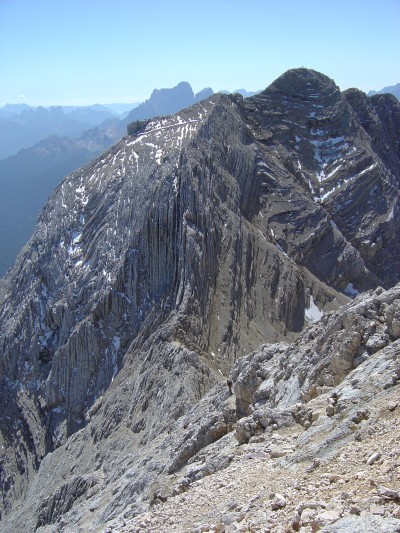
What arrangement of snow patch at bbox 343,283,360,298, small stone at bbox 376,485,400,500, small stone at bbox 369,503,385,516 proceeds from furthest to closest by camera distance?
snow patch at bbox 343,283,360,298
small stone at bbox 376,485,400,500
small stone at bbox 369,503,385,516

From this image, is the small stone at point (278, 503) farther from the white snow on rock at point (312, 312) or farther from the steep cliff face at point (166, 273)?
the white snow on rock at point (312, 312)

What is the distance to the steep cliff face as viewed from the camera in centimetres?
4709

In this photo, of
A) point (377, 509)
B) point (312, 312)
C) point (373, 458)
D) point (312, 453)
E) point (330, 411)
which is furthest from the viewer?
point (312, 312)

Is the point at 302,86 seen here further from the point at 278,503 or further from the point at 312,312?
the point at 278,503

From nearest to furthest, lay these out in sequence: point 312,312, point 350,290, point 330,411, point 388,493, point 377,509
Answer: point 377,509 → point 388,493 → point 330,411 → point 312,312 → point 350,290

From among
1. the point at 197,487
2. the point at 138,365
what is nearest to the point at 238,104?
the point at 138,365

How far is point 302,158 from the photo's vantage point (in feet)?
291

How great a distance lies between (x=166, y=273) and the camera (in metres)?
55.3

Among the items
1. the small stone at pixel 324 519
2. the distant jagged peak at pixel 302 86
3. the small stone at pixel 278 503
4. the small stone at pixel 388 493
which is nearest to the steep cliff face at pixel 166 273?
the distant jagged peak at pixel 302 86

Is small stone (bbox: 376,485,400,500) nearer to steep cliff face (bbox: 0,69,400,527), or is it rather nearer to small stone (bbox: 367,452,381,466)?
small stone (bbox: 367,452,381,466)

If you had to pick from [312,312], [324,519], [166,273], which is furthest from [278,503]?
[312,312]

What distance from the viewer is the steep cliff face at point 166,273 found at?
47.1 m

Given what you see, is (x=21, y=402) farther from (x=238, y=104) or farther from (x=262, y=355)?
(x=238, y=104)

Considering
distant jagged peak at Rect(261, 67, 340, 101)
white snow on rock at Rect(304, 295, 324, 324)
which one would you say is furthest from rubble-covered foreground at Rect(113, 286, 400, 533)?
distant jagged peak at Rect(261, 67, 340, 101)
